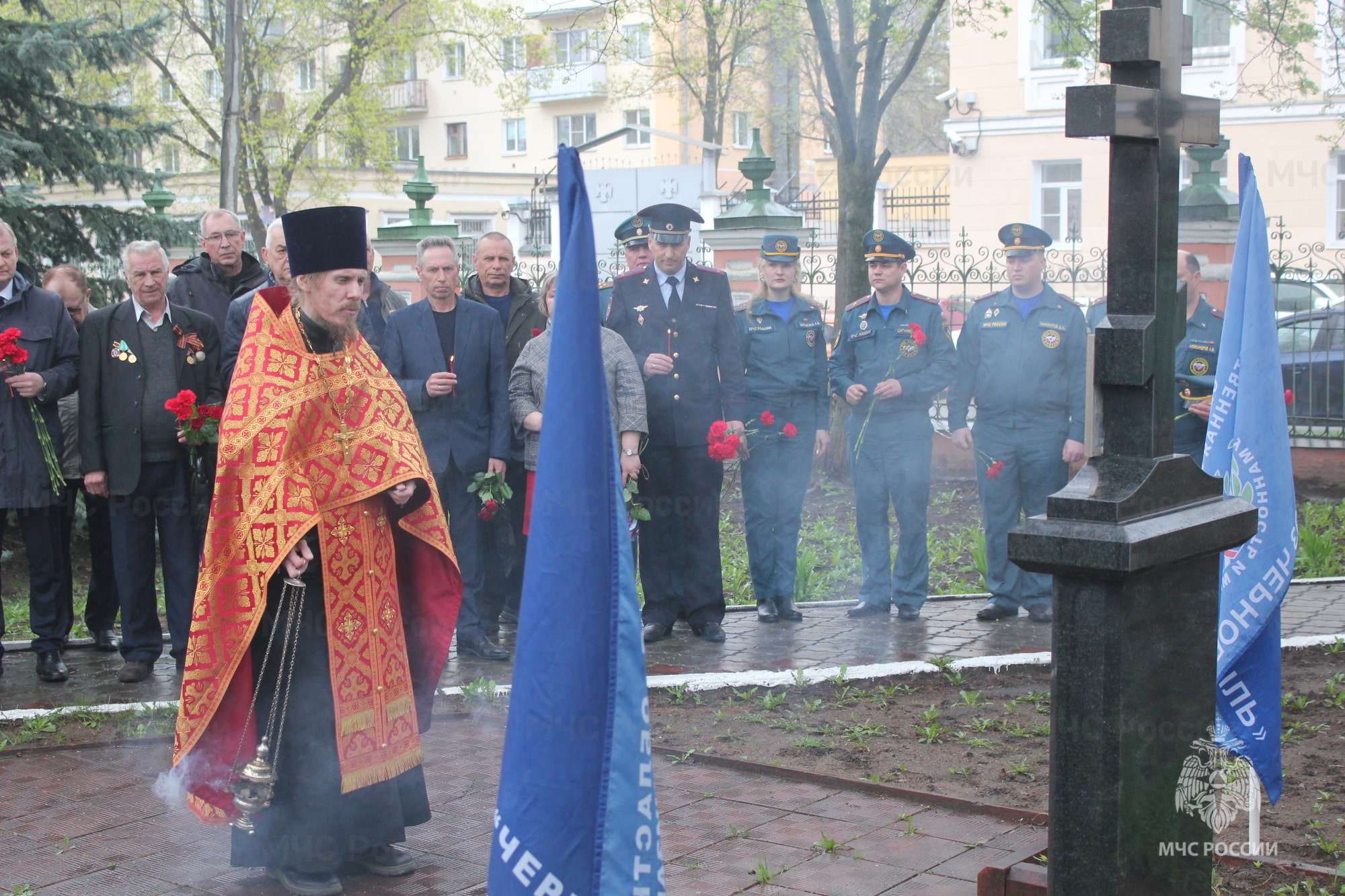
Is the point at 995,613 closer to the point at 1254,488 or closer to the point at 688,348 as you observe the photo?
the point at 688,348

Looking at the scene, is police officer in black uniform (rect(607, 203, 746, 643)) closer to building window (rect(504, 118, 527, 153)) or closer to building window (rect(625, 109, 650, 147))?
building window (rect(625, 109, 650, 147))

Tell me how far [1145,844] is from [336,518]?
258 centimetres

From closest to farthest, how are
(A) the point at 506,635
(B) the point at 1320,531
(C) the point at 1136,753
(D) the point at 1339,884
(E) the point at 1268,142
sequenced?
(C) the point at 1136,753, (D) the point at 1339,884, (A) the point at 506,635, (B) the point at 1320,531, (E) the point at 1268,142

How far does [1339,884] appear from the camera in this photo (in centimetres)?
407

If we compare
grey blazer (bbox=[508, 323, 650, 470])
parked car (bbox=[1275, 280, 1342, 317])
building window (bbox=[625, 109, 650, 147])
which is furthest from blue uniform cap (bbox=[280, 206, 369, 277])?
building window (bbox=[625, 109, 650, 147])

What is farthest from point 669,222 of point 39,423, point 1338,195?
point 1338,195

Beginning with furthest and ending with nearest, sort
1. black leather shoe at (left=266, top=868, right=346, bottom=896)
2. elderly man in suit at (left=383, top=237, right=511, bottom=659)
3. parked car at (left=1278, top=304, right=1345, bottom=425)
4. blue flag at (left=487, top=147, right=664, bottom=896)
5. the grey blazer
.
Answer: parked car at (left=1278, top=304, right=1345, bottom=425), the grey blazer, elderly man in suit at (left=383, top=237, right=511, bottom=659), black leather shoe at (left=266, top=868, right=346, bottom=896), blue flag at (left=487, top=147, right=664, bottom=896)

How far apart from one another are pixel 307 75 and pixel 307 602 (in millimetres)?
36844

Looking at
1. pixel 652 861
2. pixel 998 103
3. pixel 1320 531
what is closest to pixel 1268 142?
pixel 998 103

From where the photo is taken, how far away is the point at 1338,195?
25.3 m

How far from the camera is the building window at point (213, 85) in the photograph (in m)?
29.6

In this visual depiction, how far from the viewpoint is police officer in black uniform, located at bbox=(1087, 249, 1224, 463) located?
7.62 meters

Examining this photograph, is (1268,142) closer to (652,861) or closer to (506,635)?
(506,635)

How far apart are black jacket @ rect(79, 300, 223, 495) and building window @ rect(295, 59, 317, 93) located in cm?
2554
